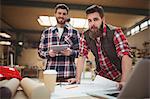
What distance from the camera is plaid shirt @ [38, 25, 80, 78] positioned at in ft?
6.34

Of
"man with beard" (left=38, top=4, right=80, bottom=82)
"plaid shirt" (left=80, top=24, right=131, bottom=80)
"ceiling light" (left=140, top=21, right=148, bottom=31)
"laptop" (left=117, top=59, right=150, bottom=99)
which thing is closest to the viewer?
"laptop" (left=117, top=59, right=150, bottom=99)

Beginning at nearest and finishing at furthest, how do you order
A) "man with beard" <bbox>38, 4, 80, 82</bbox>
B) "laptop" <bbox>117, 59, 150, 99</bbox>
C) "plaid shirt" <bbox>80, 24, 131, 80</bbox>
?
1. "laptop" <bbox>117, 59, 150, 99</bbox>
2. "plaid shirt" <bbox>80, 24, 131, 80</bbox>
3. "man with beard" <bbox>38, 4, 80, 82</bbox>

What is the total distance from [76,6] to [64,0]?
501 millimetres

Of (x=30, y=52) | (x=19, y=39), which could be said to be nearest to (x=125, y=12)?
(x=19, y=39)

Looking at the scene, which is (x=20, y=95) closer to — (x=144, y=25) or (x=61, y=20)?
(x=61, y=20)

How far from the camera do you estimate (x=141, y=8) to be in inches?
267

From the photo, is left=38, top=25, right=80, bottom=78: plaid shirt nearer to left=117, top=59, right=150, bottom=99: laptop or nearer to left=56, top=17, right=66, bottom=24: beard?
left=56, top=17, right=66, bottom=24: beard

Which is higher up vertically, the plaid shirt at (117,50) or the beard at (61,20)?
the beard at (61,20)

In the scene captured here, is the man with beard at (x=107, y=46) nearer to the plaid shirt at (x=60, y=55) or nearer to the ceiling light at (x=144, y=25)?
the plaid shirt at (x=60, y=55)

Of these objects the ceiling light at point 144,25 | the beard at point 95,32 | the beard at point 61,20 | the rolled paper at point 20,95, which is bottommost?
the rolled paper at point 20,95

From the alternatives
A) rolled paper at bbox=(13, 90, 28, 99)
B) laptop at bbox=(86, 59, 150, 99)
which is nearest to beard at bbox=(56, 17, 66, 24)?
rolled paper at bbox=(13, 90, 28, 99)

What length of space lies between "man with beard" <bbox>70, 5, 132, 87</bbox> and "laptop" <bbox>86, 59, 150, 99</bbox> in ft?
3.08

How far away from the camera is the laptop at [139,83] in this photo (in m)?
0.58

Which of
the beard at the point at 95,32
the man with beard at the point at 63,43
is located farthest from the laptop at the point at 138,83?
the man with beard at the point at 63,43
